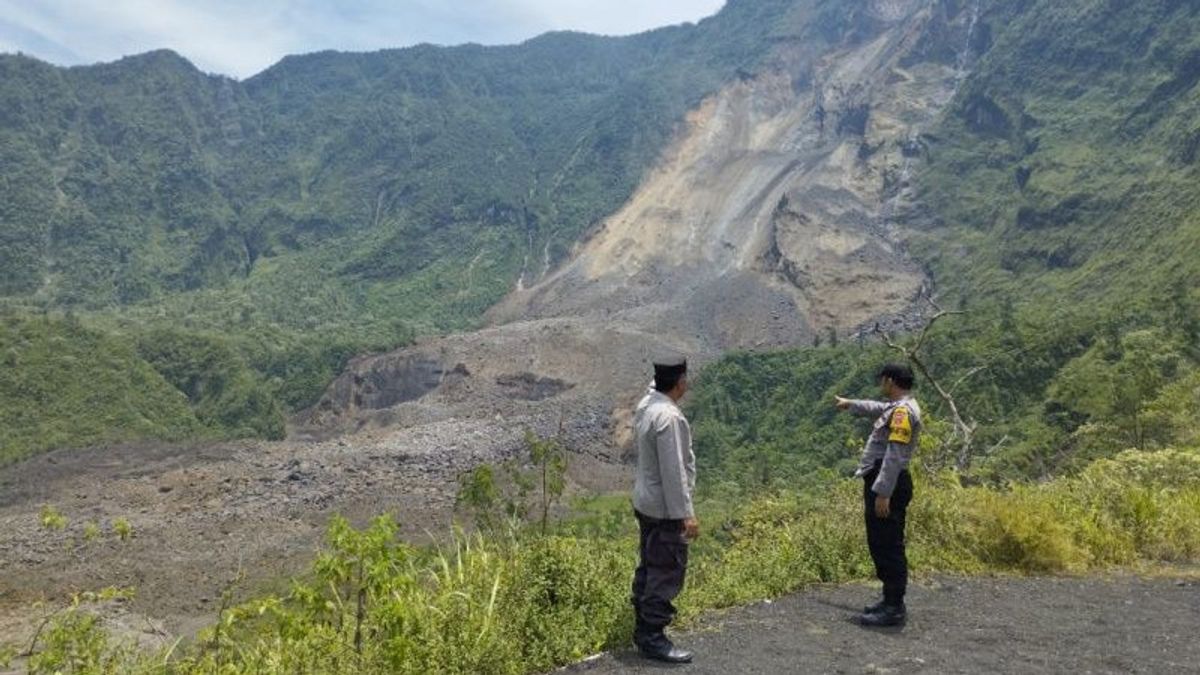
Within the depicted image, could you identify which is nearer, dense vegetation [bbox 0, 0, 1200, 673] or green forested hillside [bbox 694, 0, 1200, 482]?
dense vegetation [bbox 0, 0, 1200, 673]

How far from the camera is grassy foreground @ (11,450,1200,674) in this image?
177 inches

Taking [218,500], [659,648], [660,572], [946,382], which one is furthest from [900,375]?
[946,382]

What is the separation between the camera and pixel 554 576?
522 centimetres

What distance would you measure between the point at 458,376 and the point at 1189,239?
115ft

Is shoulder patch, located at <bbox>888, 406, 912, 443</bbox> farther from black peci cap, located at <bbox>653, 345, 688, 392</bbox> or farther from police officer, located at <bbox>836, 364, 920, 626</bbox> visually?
black peci cap, located at <bbox>653, 345, 688, 392</bbox>

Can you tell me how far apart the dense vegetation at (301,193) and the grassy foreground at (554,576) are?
4900 cm

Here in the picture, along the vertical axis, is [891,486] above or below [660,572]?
above

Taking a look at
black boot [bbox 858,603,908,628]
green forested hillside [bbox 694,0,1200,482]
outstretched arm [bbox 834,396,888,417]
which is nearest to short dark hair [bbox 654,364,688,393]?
outstretched arm [bbox 834,396,888,417]

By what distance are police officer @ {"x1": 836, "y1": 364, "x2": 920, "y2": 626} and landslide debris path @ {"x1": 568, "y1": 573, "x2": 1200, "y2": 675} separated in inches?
6.9

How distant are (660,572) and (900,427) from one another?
1.82 m

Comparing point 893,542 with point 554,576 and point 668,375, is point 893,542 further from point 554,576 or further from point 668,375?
point 554,576

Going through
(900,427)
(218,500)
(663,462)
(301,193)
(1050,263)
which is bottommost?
(218,500)

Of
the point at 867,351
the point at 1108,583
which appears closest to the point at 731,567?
the point at 1108,583

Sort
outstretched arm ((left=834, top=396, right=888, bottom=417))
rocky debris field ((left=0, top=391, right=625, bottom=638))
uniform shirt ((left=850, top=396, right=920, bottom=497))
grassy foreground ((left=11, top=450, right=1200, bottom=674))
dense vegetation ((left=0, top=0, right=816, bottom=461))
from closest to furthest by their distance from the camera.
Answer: grassy foreground ((left=11, top=450, right=1200, bottom=674)), uniform shirt ((left=850, top=396, right=920, bottom=497)), outstretched arm ((left=834, top=396, right=888, bottom=417)), rocky debris field ((left=0, top=391, right=625, bottom=638)), dense vegetation ((left=0, top=0, right=816, bottom=461))
